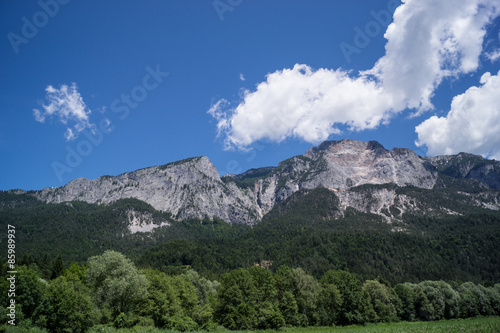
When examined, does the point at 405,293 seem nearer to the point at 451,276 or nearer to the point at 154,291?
the point at 154,291

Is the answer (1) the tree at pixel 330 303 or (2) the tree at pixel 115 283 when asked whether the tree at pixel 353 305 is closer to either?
(1) the tree at pixel 330 303

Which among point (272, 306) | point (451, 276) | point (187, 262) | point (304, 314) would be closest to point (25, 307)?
A: point (272, 306)

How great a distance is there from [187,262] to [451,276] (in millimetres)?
160083

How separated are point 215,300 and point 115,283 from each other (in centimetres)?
2861

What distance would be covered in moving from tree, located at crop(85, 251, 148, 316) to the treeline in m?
0.17

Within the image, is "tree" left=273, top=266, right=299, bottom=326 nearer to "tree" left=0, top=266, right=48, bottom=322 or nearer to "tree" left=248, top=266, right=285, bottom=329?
"tree" left=248, top=266, right=285, bottom=329

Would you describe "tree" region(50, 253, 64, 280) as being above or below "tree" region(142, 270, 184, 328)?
above

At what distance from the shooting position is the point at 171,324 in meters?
50.3

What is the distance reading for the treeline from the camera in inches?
1800

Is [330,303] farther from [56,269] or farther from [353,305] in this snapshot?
[56,269]

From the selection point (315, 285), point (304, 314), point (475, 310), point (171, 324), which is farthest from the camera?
point (475, 310)

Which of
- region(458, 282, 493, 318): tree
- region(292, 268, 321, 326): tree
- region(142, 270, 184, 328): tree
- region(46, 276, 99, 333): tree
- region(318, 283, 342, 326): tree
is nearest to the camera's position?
region(46, 276, 99, 333): tree

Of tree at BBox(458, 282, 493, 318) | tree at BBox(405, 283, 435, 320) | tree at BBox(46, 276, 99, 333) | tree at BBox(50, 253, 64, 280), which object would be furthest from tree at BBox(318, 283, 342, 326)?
tree at BBox(50, 253, 64, 280)

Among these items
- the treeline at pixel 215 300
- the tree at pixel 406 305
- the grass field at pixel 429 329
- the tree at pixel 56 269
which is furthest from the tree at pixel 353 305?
the tree at pixel 56 269
